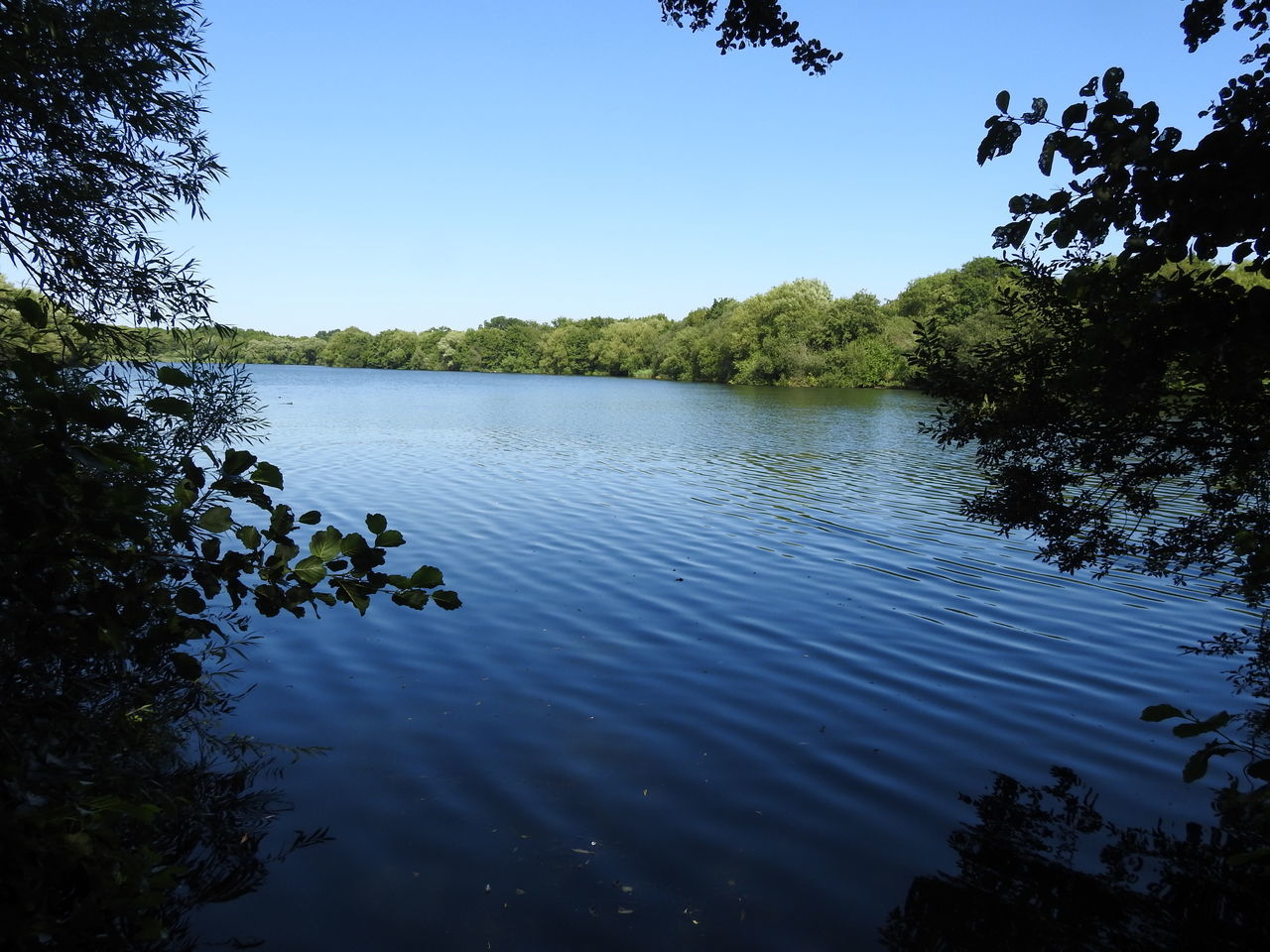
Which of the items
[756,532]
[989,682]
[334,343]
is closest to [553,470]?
[756,532]

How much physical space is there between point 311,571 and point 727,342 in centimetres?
8751

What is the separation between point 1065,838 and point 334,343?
150 meters

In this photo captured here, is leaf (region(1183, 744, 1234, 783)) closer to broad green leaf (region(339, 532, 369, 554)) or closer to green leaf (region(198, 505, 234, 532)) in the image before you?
broad green leaf (region(339, 532, 369, 554))

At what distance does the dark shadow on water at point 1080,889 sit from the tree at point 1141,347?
3.39 ft

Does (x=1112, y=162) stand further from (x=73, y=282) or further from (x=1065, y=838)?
(x=73, y=282)

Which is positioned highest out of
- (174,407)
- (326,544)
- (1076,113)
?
(1076,113)

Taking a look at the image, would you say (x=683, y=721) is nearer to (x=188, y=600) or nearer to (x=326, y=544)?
(x=326, y=544)

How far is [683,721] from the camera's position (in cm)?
667

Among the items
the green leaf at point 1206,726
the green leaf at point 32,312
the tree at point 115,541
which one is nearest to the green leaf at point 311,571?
the tree at point 115,541

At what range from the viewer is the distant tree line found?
77312 mm

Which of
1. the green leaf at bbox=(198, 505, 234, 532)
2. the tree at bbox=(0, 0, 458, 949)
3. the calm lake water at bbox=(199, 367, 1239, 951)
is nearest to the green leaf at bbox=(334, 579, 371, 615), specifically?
the tree at bbox=(0, 0, 458, 949)

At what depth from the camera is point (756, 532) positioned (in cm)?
1434

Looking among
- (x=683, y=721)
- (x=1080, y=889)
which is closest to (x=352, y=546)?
(x=1080, y=889)

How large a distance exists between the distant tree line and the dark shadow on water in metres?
38.7
